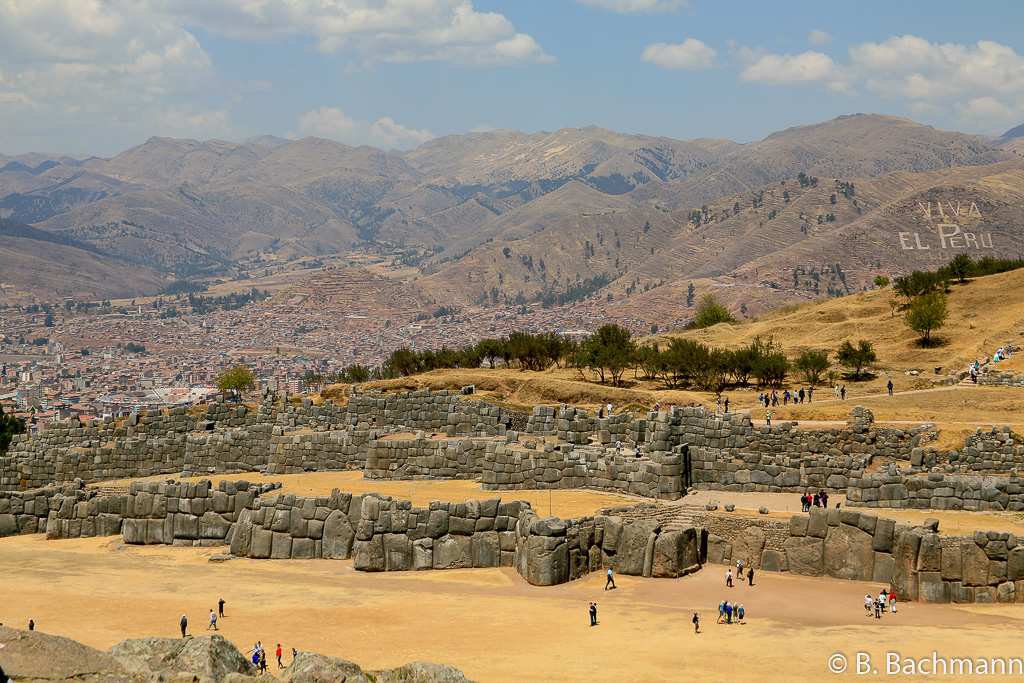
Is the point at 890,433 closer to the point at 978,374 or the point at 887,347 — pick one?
the point at 978,374

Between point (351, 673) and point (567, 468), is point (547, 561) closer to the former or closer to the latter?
point (567, 468)

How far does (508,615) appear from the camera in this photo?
87.5ft

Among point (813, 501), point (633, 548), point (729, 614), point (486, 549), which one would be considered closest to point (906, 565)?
point (729, 614)

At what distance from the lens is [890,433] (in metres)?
38.5

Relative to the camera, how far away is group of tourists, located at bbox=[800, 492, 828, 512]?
109 ft

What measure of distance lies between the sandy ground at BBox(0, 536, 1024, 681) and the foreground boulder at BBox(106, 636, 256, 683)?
383 cm

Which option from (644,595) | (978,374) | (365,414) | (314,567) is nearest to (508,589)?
(644,595)

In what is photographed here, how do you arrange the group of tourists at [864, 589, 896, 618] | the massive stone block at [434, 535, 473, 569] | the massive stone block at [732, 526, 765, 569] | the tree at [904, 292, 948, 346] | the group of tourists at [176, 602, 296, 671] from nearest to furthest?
1. the group of tourists at [176, 602, 296, 671]
2. the group of tourists at [864, 589, 896, 618]
3. the massive stone block at [732, 526, 765, 569]
4. the massive stone block at [434, 535, 473, 569]
5. the tree at [904, 292, 948, 346]

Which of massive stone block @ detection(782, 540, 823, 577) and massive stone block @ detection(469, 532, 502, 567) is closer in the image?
massive stone block @ detection(782, 540, 823, 577)

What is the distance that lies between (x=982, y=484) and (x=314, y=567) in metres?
22.6

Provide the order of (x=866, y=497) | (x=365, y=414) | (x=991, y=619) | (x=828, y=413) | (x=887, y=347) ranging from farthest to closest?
(x=887, y=347) < (x=365, y=414) < (x=828, y=413) < (x=866, y=497) < (x=991, y=619)

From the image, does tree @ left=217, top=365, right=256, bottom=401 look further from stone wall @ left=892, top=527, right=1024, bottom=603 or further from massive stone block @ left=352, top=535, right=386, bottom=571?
stone wall @ left=892, top=527, right=1024, bottom=603

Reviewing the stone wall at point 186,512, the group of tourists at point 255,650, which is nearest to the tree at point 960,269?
the stone wall at point 186,512

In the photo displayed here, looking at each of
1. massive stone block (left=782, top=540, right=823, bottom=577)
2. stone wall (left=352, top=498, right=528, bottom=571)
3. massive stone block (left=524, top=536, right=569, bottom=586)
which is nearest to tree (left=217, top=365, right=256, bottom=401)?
stone wall (left=352, top=498, right=528, bottom=571)
